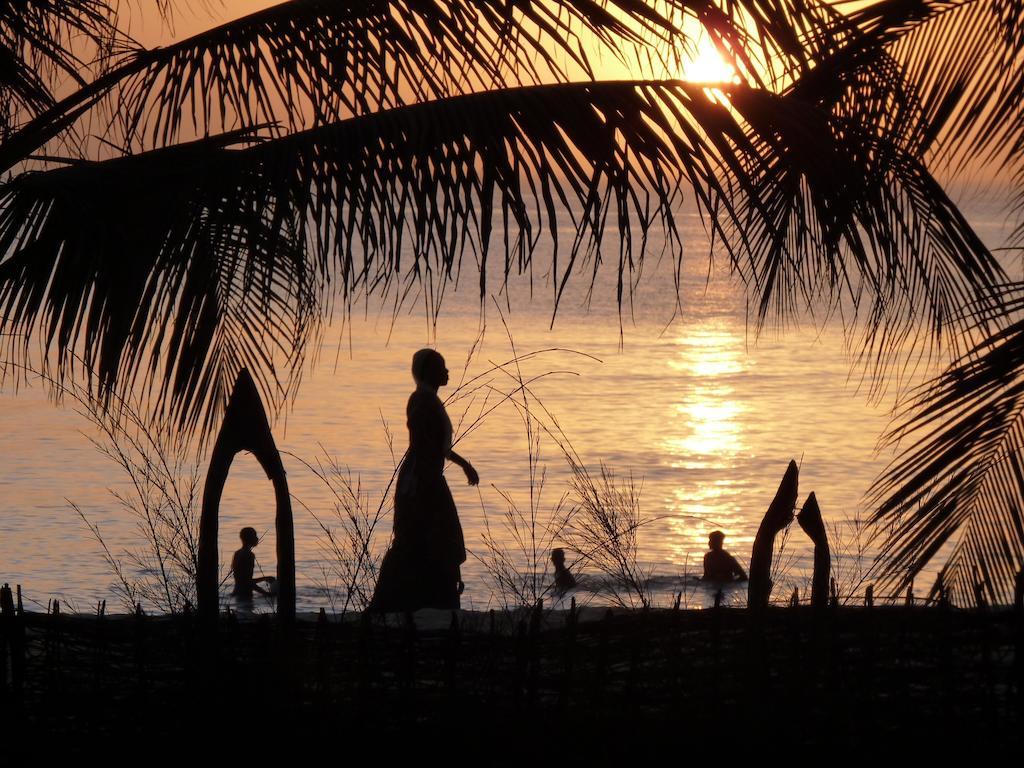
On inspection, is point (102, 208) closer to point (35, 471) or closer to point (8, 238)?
point (8, 238)

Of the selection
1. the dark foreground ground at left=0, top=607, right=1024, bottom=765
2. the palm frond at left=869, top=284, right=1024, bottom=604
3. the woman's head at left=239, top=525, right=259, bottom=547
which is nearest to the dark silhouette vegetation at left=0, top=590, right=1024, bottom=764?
the dark foreground ground at left=0, top=607, right=1024, bottom=765

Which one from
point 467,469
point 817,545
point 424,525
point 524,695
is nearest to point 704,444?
point 467,469

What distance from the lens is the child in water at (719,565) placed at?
11880 millimetres

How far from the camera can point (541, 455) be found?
2344cm

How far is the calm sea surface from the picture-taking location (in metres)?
14.4

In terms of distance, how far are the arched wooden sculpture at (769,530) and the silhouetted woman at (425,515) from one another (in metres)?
3.45

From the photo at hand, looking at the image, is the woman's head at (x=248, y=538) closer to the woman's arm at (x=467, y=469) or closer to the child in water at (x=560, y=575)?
the child in water at (x=560, y=575)

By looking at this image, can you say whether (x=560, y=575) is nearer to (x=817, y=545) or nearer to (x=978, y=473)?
(x=817, y=545)

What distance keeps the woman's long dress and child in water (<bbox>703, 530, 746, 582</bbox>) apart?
4.30 meters

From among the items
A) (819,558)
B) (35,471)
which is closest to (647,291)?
(35,471)

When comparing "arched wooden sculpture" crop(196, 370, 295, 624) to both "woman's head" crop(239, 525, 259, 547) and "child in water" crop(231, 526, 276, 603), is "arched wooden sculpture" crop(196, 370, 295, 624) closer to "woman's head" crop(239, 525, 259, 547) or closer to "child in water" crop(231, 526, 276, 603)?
"child in water" crop(231, 526, 276, 603)

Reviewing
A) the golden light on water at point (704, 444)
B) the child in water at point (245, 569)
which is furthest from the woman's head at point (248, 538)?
the golden light on water at point (704, 444)

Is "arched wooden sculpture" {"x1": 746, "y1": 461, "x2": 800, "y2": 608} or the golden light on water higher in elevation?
the golden light on water

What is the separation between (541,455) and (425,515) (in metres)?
15.5
